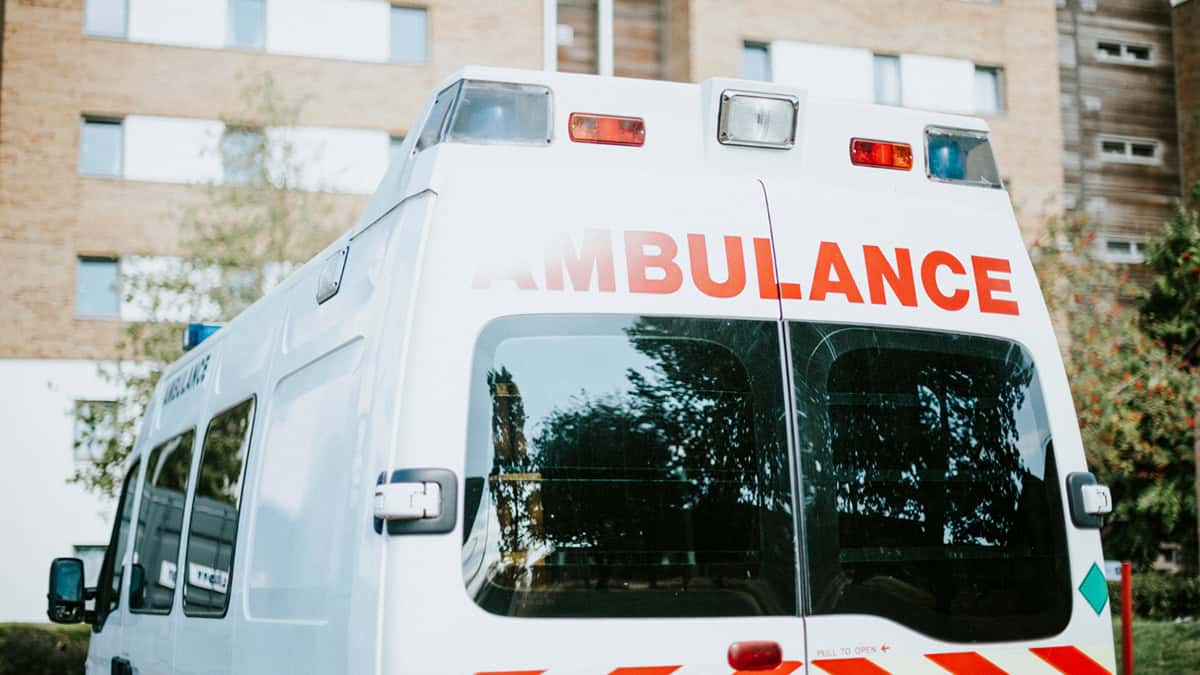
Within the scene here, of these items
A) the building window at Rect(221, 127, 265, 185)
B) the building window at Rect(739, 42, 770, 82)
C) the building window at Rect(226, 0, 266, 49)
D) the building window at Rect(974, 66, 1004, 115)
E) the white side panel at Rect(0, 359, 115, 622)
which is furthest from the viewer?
the building window at Rect(974, 66, 1004, 115)

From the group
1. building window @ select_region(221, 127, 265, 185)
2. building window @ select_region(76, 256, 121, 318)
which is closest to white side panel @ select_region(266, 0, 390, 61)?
building window @ select_region(76, 256, 121, 318)

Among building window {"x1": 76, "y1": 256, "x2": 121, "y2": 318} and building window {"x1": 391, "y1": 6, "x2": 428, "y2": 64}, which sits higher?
building window {"x1": 391, "y1": 6, "x2": 428, "y2": 64}

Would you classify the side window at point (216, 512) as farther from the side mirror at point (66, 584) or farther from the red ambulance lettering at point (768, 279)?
the red ambulance lettering at point (768, 279)

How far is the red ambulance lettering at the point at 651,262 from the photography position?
317 centimetres

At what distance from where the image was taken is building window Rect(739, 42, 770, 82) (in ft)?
93.3

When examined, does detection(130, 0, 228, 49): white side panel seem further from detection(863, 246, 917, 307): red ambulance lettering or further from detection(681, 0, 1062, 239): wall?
detection(863, 246, 917, 307): red ambulance lettering

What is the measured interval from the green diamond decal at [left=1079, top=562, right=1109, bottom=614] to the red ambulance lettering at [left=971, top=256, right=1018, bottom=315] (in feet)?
2.20

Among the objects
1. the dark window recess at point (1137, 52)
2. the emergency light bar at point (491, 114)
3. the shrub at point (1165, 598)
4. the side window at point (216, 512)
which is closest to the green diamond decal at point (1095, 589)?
the emergency light bar at point (491, 114)

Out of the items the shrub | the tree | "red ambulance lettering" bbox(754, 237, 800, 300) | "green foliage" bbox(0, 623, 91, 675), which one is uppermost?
the tree

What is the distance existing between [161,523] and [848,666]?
3120 mm

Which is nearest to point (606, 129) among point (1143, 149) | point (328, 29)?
point (328, 29)

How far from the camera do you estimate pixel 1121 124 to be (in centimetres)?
3372

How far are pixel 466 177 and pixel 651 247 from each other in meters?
0.45

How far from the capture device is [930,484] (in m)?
3.29
